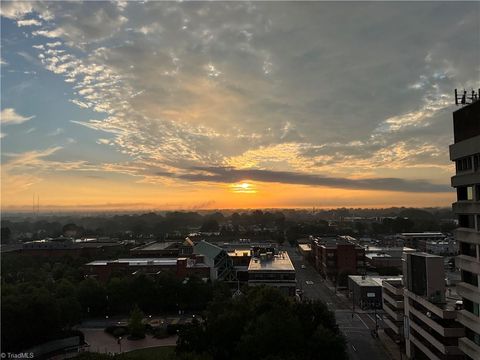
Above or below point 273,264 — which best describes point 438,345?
below

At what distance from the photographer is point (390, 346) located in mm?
37469

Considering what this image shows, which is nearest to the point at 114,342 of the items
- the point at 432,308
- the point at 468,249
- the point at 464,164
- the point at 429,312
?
the point at 429,312

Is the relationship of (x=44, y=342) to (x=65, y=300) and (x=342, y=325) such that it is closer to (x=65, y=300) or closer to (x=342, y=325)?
(x=65, y=300)

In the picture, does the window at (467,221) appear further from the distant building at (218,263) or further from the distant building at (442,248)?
the distant building at (442,248)

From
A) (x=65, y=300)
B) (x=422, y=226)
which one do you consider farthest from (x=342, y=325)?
(x=422, y=226)

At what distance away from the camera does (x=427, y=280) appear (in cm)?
3095

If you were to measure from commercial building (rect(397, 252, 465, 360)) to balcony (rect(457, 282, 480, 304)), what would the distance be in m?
5.50

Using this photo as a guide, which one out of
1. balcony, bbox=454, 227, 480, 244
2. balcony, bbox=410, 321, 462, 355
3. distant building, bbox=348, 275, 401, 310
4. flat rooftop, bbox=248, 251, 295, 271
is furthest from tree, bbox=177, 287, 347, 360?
distant building, bbox=348, 275, 401, 310

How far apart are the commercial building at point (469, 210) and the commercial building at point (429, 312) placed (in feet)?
14.7

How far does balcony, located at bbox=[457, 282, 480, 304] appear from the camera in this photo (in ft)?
69.1

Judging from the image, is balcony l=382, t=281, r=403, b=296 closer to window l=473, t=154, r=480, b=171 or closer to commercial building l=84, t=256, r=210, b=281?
window l=473, t=154, r=480, b=171

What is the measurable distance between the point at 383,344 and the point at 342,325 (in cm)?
730

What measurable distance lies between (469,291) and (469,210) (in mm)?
4428

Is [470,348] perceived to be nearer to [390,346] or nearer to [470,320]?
[470,320]
